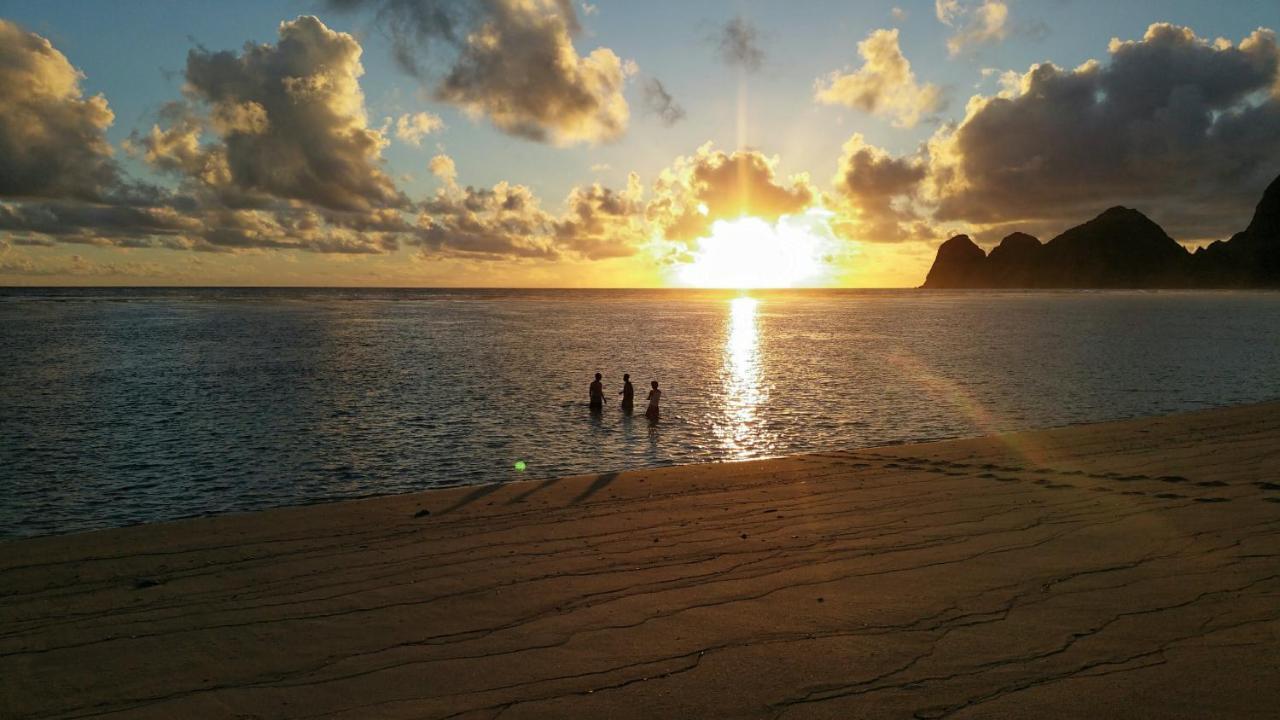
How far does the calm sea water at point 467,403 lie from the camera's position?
2152 cm

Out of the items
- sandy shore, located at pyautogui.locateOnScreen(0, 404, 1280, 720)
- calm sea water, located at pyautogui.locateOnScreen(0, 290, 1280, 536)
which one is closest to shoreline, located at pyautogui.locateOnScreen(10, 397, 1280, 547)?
calm sea water, located at pyautogui.locateOnScreen(0, 290, 1280, 536)

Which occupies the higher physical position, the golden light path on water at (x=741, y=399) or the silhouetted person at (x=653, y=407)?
the silhouetted person at (x=653, y=407)

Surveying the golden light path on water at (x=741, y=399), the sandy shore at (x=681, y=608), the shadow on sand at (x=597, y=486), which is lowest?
the golden light path on water at (x=741, y=399)

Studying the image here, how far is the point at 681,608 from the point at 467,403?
2860 cm

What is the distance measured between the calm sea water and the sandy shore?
647 cm

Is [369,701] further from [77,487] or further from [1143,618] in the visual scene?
[77,487]

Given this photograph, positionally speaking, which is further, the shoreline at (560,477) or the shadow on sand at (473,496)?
the shadow on sand at (473,496)

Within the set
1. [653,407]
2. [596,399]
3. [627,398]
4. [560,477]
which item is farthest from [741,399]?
[560,477]

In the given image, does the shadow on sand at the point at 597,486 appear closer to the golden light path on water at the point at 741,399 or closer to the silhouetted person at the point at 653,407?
the golden light path on water at the point at 741,399

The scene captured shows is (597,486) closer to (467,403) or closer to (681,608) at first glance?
(681,608)

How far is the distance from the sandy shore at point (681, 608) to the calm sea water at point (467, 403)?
6.47 meters

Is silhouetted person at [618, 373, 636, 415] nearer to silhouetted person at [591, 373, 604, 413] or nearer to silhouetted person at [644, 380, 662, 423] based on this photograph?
silhouetted person at [591, 373, 604, 413]

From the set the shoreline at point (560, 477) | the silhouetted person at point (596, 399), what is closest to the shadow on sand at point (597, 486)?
the shoreline at point (560, 477)

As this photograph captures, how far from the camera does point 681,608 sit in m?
9.33
